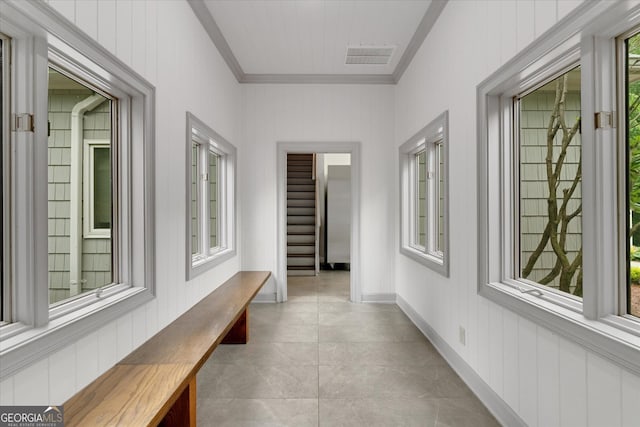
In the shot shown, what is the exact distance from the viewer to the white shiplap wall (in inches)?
57.7

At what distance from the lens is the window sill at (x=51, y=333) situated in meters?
1.22

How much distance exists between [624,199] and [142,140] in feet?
7.79

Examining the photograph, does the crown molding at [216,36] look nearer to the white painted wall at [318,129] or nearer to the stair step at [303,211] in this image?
the white painted wall at [318,129]

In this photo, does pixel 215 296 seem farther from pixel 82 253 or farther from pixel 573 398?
pixel 573 398

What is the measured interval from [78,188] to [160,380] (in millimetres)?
1026

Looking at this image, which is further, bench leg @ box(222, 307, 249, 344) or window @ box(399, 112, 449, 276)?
bench leg @ box(222, 307, 249, 344)

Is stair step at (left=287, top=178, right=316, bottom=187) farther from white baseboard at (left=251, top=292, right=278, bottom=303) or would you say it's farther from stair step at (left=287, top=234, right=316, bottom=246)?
white baseboard at (left=251, top=292, right=278, bottom=303)

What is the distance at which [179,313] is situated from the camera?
2.65 meters

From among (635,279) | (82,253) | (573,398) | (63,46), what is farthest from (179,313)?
(635,279)

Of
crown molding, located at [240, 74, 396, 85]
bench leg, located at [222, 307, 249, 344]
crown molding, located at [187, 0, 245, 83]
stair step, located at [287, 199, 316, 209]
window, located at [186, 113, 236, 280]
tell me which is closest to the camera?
window, located at [186, 113, 236, 280]

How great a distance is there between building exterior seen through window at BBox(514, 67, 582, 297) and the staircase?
196 inches

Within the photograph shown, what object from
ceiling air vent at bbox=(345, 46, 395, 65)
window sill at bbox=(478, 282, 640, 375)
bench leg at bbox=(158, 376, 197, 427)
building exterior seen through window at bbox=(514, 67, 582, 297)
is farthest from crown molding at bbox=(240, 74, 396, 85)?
bench leg at bbox=(158, 376, 197, 427)

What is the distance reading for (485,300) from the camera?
233 centimetres

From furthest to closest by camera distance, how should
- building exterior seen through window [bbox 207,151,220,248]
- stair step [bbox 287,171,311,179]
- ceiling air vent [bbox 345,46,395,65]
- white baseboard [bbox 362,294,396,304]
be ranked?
stair step [bbox 287,171,311,179], white baseboard [bbox 362,294,396,304], ceiling air vent [bbox 345,46,395,65], building exterior seen through window [bbox 207,151,220,248]
